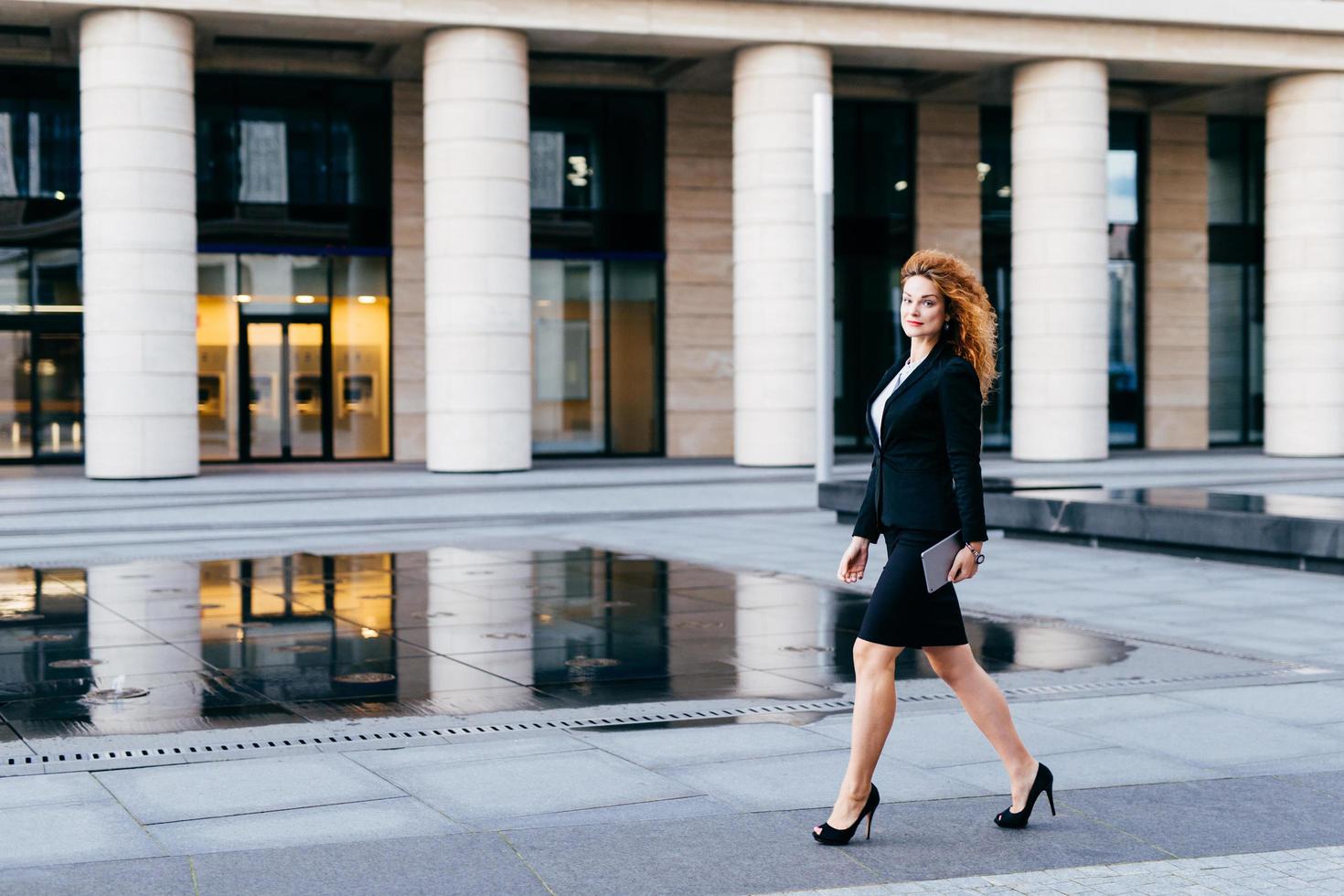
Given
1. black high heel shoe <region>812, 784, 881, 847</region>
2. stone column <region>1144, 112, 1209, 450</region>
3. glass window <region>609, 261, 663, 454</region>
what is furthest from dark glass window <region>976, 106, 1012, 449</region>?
black high heel shoe <region>812, 784, 881, 847</region>

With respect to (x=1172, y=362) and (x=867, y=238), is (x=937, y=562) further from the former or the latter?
(x=1172, y=362)

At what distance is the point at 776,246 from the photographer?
2936 centimetres

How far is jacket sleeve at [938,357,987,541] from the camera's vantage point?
5.33 metres

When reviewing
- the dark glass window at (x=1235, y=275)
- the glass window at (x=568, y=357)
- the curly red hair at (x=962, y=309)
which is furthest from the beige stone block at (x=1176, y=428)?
the curly red hair at (x=962, y=309)

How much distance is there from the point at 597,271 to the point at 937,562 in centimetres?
2804

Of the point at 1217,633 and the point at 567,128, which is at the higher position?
the point at 567,128

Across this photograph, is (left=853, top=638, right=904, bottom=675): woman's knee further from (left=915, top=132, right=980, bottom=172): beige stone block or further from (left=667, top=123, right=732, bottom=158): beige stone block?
(left=915, top=132, right=980, bottom=172): beige stone block

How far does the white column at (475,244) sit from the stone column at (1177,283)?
48.9 ft

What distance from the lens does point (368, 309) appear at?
3189 cm

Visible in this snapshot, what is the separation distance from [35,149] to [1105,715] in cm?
2708

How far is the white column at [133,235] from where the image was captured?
26344 mm

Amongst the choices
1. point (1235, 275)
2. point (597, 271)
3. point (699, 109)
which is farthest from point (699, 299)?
point (1235, 275)

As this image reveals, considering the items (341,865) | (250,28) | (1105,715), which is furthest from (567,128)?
(341,865)

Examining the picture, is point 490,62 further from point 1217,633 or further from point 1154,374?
point 1217,633
